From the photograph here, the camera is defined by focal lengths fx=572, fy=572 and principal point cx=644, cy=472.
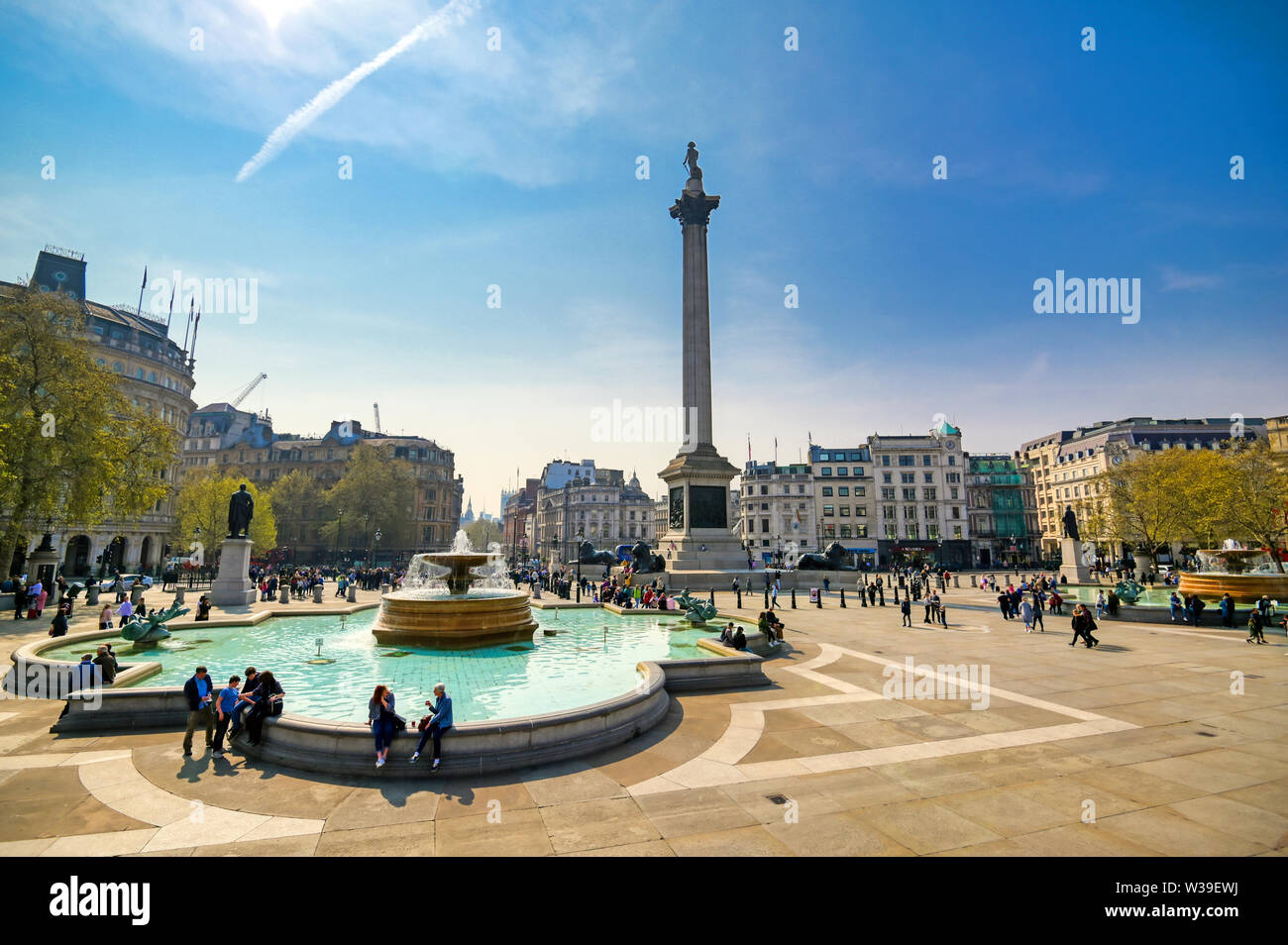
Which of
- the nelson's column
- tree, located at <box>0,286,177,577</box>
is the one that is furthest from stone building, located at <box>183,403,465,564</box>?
the nelson's column

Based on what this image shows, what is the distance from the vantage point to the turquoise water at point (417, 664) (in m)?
10.7

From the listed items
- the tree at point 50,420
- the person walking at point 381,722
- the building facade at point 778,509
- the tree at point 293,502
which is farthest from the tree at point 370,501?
the person walking at point 381,722

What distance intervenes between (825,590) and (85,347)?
44976 mm

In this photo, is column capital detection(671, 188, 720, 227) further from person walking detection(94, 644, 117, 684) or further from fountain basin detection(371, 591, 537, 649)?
person walking detection(94, 644, 117, 684)

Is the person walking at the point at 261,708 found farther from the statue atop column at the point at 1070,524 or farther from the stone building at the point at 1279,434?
the stone building at the point at 1279,434

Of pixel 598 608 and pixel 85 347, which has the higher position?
pixel 85 347

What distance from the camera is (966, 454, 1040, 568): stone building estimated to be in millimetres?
95812

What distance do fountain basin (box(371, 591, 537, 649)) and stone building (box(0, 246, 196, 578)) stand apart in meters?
48.0

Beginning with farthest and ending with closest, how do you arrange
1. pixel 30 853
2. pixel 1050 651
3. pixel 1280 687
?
pixel 1050 651 < pixel 1280 687 < pixel 30 853

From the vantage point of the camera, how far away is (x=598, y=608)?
2695 cm
